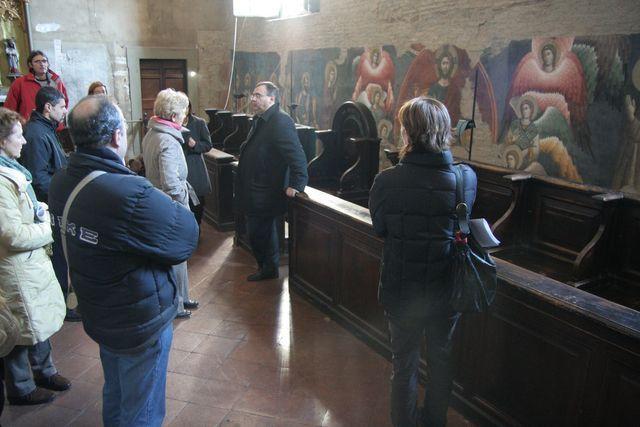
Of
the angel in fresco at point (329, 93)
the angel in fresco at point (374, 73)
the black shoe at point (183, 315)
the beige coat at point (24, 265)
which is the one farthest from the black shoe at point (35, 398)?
the angel in fresco at point (329, 93)

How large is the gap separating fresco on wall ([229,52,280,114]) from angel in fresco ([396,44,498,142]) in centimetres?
368

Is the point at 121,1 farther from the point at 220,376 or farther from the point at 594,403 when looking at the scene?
the point at 594,403

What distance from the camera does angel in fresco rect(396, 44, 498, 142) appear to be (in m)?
5.23

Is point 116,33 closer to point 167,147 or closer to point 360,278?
point 167,147

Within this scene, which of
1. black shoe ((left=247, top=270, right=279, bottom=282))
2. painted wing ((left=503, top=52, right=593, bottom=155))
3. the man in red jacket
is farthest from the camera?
the man in red jacket

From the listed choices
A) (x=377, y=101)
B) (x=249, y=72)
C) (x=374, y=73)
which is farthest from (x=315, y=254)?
(x=249, y=72)

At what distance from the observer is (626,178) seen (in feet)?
13.5

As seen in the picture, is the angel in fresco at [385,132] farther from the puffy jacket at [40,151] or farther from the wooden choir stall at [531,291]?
the puffy jacket at [40,151]

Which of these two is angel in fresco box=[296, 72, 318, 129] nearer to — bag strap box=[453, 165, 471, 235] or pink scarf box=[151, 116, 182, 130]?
pink scarf box=[151, 116, 182, 130]

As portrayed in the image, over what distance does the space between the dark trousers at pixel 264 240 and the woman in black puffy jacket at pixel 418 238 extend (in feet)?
8.10

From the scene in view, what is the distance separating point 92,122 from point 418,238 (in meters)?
1.54

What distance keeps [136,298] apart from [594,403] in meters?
2.15

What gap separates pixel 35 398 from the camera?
10.7 feet

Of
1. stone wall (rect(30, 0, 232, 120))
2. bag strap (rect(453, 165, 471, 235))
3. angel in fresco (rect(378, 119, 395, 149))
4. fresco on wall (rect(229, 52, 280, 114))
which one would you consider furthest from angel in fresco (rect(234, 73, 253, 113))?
bag strap (rect(453, 165, 471, 235))
